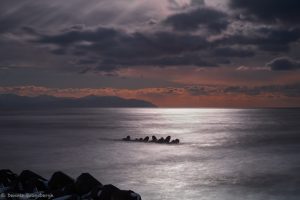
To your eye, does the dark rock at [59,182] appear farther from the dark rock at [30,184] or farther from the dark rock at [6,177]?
the dark rock at [6,177]

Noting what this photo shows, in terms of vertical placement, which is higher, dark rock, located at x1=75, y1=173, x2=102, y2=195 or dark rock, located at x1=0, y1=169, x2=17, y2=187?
dark rock, located at x1=75, y1=173, x2=102, y2=195

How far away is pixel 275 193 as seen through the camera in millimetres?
26375

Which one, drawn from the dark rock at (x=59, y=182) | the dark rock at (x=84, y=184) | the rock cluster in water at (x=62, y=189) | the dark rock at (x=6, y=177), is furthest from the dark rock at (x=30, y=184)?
the dark rock at (x=84, y=184)

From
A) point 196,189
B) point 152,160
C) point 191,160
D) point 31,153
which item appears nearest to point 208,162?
point 191,160

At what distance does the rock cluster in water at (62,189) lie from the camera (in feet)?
62.4

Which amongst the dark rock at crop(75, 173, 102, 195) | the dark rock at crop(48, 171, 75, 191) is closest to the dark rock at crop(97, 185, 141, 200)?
the dark rock at crop(75, 173, 102, 195)

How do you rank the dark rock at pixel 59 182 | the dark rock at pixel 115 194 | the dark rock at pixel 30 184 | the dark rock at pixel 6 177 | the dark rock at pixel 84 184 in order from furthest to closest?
the dark rock at pixel 6 177
the dark rock at pixel 59 182
the dark rock at pixel 30 184
the dark rock at pixel 84 184
the dark rock at pixel 115 194

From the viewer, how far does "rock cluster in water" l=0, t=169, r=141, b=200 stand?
62.4 ft

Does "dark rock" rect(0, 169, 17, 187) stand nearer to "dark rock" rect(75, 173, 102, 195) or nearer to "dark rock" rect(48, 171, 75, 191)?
"dark rock" rect(48, 171, 75, 191)

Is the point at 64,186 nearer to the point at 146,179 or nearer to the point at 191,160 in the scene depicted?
the point at 146,179

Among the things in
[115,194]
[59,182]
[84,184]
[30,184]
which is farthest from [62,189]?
[115,194]

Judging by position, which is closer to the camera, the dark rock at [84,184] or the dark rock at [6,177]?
the dark rock at [84,184]

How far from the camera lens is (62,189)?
21234 millimetres

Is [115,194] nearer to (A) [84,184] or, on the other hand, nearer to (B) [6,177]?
(A) [84,184]
